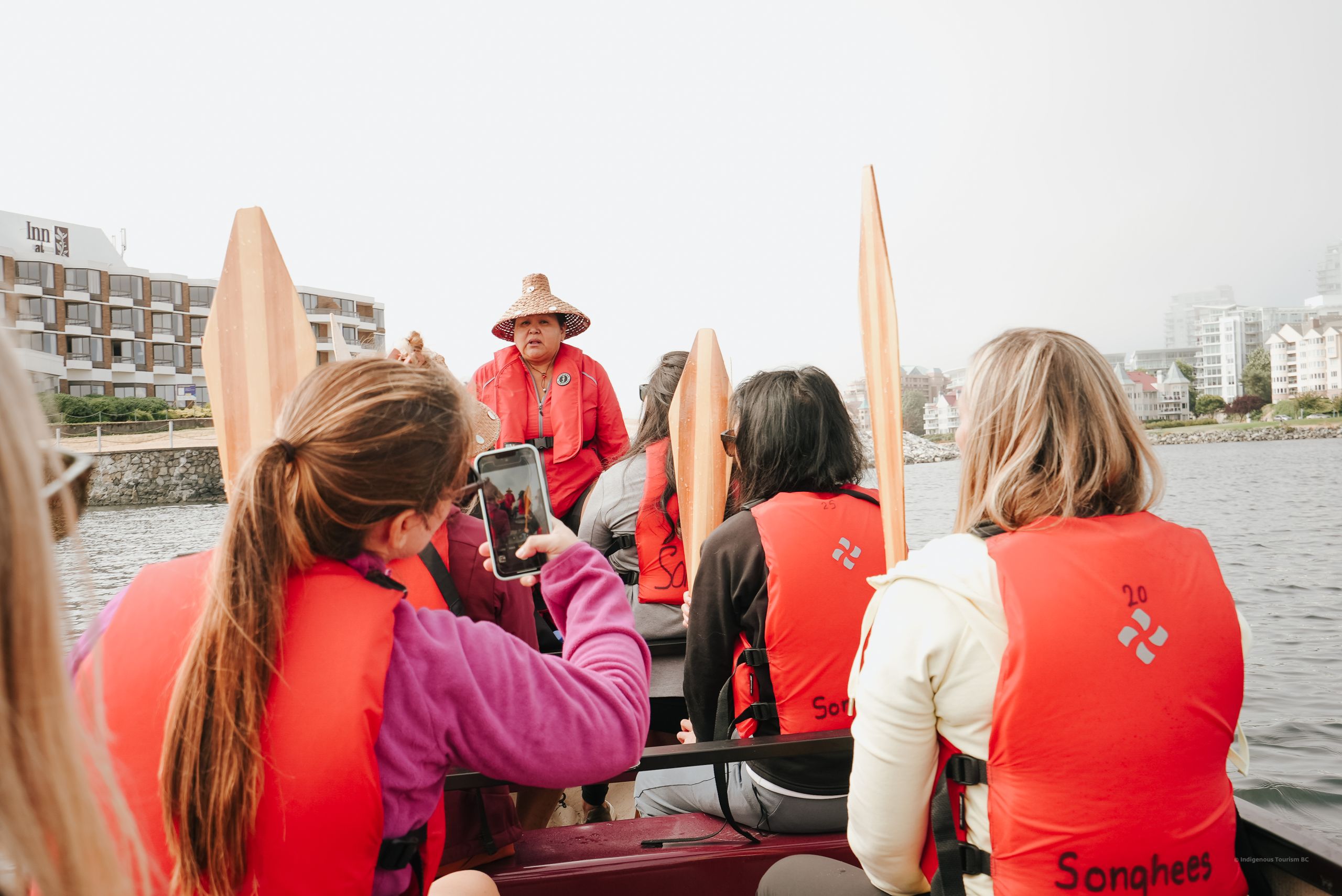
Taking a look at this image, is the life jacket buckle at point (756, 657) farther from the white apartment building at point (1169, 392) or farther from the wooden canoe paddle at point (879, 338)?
the white apartment building at point (1169, 392)

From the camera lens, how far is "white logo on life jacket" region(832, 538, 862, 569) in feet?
7.15

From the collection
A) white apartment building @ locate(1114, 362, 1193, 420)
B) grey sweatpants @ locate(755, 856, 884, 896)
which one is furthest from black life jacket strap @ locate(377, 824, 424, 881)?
white apartment building @ locate(1114, 362, 1193, 420)

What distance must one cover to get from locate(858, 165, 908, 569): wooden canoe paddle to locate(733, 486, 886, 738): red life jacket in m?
0.11

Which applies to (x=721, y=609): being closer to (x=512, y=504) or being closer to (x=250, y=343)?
(x=512, y=504)

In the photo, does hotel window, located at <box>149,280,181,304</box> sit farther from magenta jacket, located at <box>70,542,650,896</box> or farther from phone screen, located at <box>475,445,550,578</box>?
magenta jacket, located at <box>70,542,650,896</box>

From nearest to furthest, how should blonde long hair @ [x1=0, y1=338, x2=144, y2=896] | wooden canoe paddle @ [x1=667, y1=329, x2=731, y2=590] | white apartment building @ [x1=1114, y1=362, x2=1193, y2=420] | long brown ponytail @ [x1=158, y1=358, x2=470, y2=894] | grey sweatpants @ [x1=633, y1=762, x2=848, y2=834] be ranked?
blonde long hair @ [x1=0, y1=338, x2=144, y2=896] < long brown ponytail @ [x1=158, y1=358, x2=470, y2=894] < grey sweatpants @ [x1=633, y1=762, x2=848, y2=834] < wooden canoe paddle @ [x1=667, y1=329, x2=731, y2=590] < white apartment building @ [x1=1114, y1=362, x2=1193, y2=420]

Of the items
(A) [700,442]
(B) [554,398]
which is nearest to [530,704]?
(A) [700,442]

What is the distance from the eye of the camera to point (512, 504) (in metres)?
1.35

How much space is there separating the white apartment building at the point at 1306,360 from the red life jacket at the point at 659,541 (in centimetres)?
2105

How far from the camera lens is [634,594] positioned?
329 cm

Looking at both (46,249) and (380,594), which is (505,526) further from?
(46,249)

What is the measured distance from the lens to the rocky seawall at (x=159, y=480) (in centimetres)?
2981

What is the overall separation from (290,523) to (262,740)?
25 centimetres

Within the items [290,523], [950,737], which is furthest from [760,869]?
[290,523]
